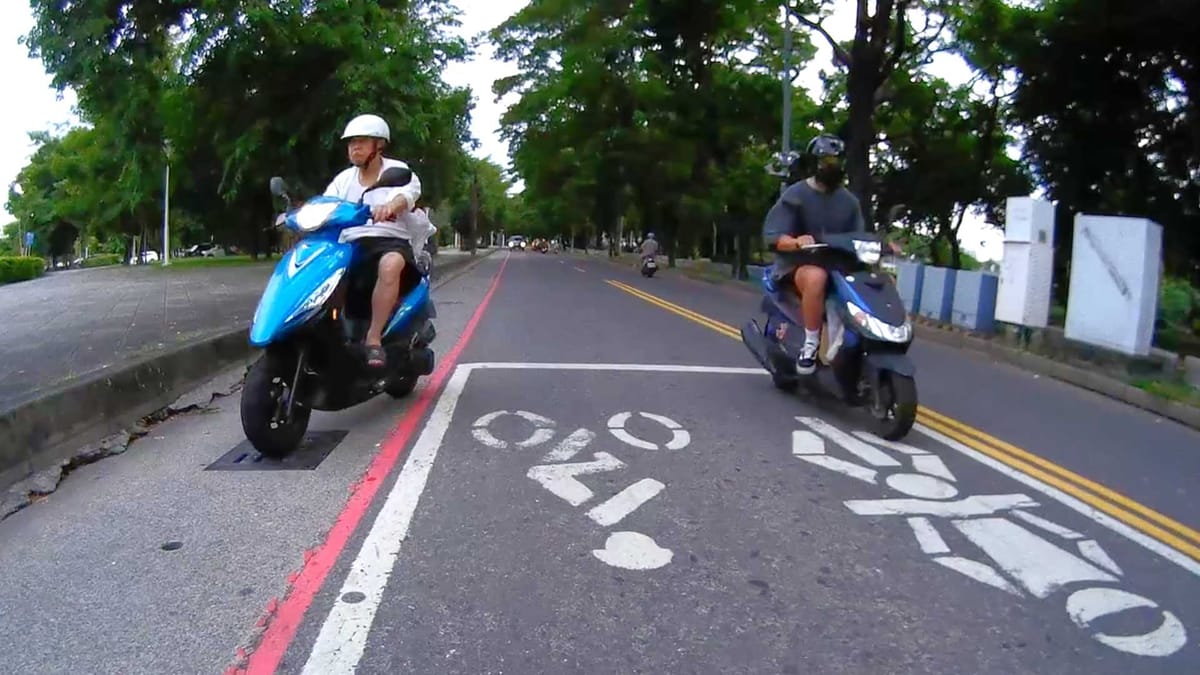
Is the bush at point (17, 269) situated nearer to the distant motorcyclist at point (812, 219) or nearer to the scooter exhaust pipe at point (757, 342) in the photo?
the scooter exhaust pipe at point (757, 342)

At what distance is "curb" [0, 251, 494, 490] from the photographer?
5742 mm

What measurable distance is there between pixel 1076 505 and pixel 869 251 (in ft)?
7.46

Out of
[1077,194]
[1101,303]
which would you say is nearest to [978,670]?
[1101,303]

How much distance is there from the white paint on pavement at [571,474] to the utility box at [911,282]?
36.8 ft

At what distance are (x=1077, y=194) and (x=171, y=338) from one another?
751 inches

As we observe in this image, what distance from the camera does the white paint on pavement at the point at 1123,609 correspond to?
382cm

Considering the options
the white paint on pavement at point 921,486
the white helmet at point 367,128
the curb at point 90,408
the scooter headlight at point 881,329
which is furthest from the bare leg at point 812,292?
the curb at point 90,408

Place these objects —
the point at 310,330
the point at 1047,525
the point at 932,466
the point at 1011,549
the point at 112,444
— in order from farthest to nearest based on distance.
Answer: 1. the point at 112,444
2. the point at 932,466
3. the point at 310,330
4. the point at 1047,525
5. the point at 1011,549

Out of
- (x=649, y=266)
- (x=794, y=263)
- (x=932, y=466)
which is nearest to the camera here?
(x=932, y=466)

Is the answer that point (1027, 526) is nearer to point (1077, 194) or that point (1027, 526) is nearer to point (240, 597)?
point (240, 597)

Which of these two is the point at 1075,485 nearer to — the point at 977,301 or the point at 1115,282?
the point at 1115,282

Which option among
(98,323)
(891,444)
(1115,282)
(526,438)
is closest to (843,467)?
→ (891,444)

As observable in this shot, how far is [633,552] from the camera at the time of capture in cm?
469

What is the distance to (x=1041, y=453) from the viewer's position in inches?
276
